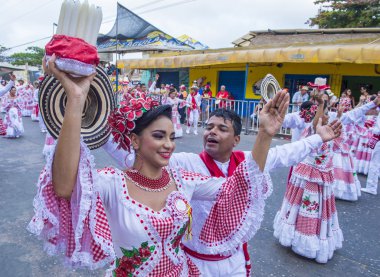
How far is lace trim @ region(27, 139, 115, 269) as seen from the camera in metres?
1.35

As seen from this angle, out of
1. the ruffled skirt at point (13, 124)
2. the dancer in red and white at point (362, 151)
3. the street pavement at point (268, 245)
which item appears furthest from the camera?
the ruffled skirt at point (13, 124)

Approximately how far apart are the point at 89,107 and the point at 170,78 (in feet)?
68.3

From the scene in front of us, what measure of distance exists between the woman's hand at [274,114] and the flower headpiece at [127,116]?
1.96 ft

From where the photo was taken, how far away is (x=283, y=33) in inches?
718

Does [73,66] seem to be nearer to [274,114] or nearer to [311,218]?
[274,114]

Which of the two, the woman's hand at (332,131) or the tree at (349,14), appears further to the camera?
the tree at (349,14)

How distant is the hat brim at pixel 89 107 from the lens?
1355 millimetres

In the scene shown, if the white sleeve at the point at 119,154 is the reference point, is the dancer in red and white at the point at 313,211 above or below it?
below

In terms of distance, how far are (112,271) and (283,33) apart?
60.5 ft

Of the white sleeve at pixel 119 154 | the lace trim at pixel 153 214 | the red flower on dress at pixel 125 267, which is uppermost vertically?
the white sleeve at pixel 119 154

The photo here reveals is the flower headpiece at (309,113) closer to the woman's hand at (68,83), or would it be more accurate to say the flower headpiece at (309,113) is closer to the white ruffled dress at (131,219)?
the white ruffled dress at (131,219)

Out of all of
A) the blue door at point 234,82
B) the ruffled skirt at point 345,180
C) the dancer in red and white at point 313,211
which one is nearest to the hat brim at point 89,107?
the dancer in red and white at point 313,211

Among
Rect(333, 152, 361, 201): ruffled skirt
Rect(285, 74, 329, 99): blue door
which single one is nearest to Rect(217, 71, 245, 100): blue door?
Rect(285, 74, 329, 99): blue door

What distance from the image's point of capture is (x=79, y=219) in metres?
1.36
